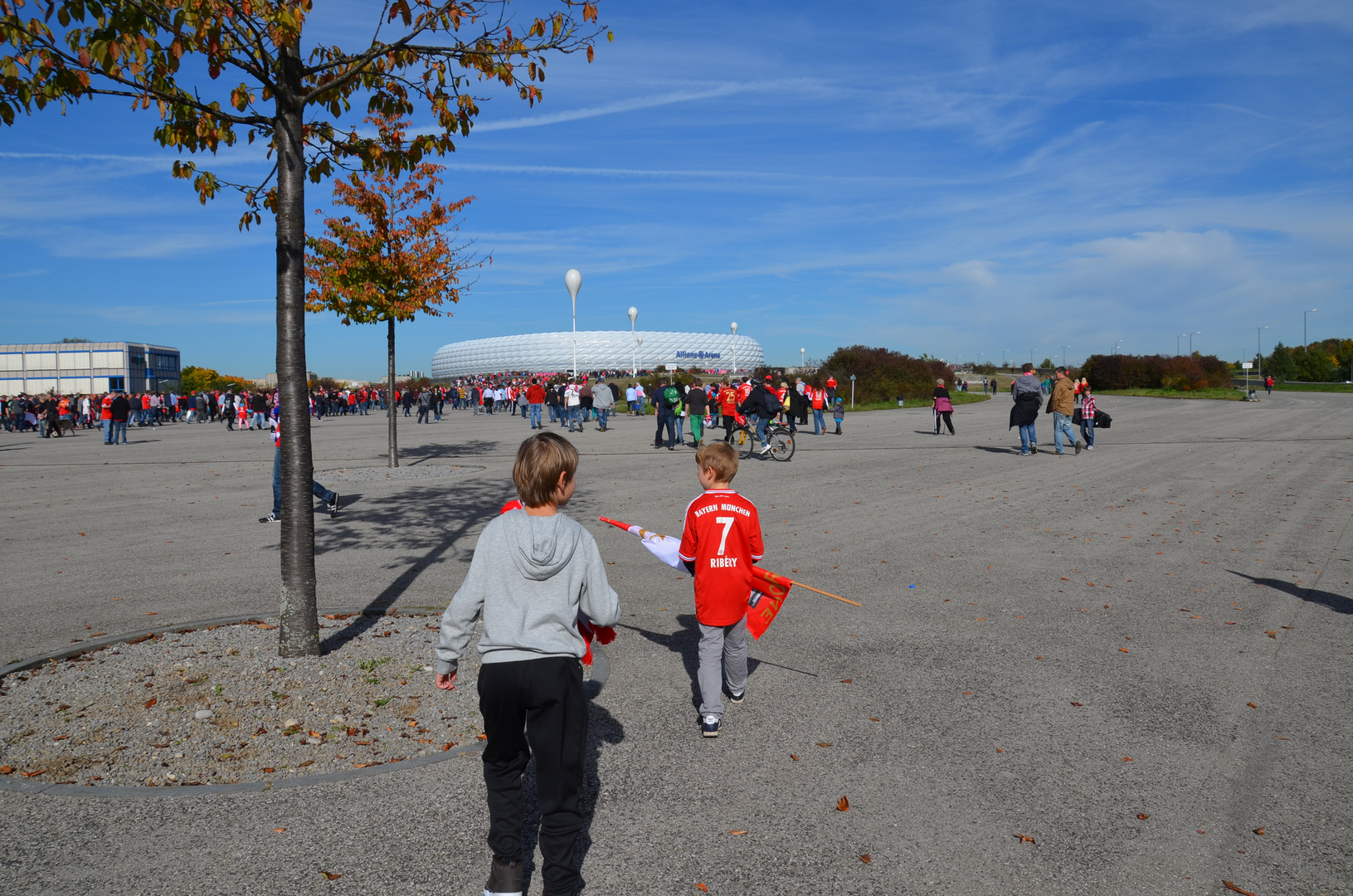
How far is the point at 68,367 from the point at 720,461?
11933 centimetres

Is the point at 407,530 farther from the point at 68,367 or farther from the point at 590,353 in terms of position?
the point at 590,353

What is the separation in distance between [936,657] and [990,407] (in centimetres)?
4039

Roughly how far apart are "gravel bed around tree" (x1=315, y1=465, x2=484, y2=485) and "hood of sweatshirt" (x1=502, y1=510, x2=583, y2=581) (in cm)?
1202

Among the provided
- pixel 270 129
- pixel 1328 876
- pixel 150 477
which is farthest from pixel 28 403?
pixel 1328 876

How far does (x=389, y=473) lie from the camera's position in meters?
15.1

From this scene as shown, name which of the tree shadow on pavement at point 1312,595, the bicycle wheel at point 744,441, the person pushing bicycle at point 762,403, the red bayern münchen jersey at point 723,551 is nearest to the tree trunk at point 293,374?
the red bayern münchen jersey at point 723,551

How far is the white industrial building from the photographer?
96.6 metres

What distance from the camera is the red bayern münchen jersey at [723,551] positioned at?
13.8 ft

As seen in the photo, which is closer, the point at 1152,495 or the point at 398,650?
the point at 398,650

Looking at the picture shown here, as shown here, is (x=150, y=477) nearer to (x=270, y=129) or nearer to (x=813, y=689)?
(x=270, y=129)

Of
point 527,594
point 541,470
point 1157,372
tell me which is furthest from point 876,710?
point 1157,372

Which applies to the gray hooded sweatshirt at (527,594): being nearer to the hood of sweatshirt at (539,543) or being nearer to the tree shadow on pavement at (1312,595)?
the hood of sweatshirt at (539,543)

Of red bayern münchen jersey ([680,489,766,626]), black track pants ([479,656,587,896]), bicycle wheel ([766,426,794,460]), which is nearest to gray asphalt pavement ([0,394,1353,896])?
black track pants ([479,656,587,896])

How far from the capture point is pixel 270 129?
16.5ft
